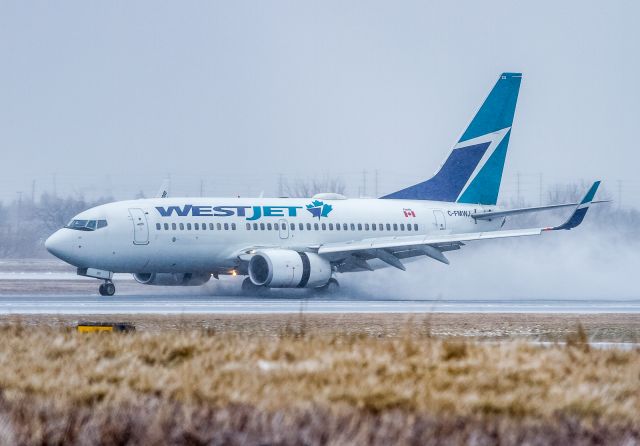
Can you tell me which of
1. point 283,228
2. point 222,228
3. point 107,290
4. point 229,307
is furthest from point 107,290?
point 229,307

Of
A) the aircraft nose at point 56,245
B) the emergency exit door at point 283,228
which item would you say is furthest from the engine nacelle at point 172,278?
the aircraft nose at point 56,245

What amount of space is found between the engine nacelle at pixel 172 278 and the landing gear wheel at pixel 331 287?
506cm

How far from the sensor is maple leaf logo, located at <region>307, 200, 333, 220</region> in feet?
180

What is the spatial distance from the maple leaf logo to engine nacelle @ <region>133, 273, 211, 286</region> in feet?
18.5

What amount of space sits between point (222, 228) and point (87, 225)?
579 centimetres

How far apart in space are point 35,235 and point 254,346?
118 meters

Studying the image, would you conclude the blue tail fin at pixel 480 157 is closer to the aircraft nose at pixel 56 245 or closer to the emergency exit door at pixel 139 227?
the emergency exit door at pixel 139 227

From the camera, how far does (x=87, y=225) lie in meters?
48.6

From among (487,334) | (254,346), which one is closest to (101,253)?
(487,334)

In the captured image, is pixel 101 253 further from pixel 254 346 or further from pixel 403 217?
pixel 254 346

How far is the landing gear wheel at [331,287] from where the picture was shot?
53375mm

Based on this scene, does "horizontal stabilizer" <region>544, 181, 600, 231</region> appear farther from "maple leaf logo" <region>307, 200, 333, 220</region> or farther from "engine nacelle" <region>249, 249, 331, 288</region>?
"maple leaf logo" <region>307, 200, 333, 220</region>

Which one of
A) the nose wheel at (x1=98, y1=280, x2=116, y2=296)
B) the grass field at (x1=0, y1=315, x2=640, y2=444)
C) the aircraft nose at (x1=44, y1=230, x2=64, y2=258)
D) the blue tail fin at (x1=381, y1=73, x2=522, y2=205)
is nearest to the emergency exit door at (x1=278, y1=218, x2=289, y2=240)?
the nose wheel at (x1=98, y1=280, x2=116, y2=296)

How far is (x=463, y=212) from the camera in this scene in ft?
192
